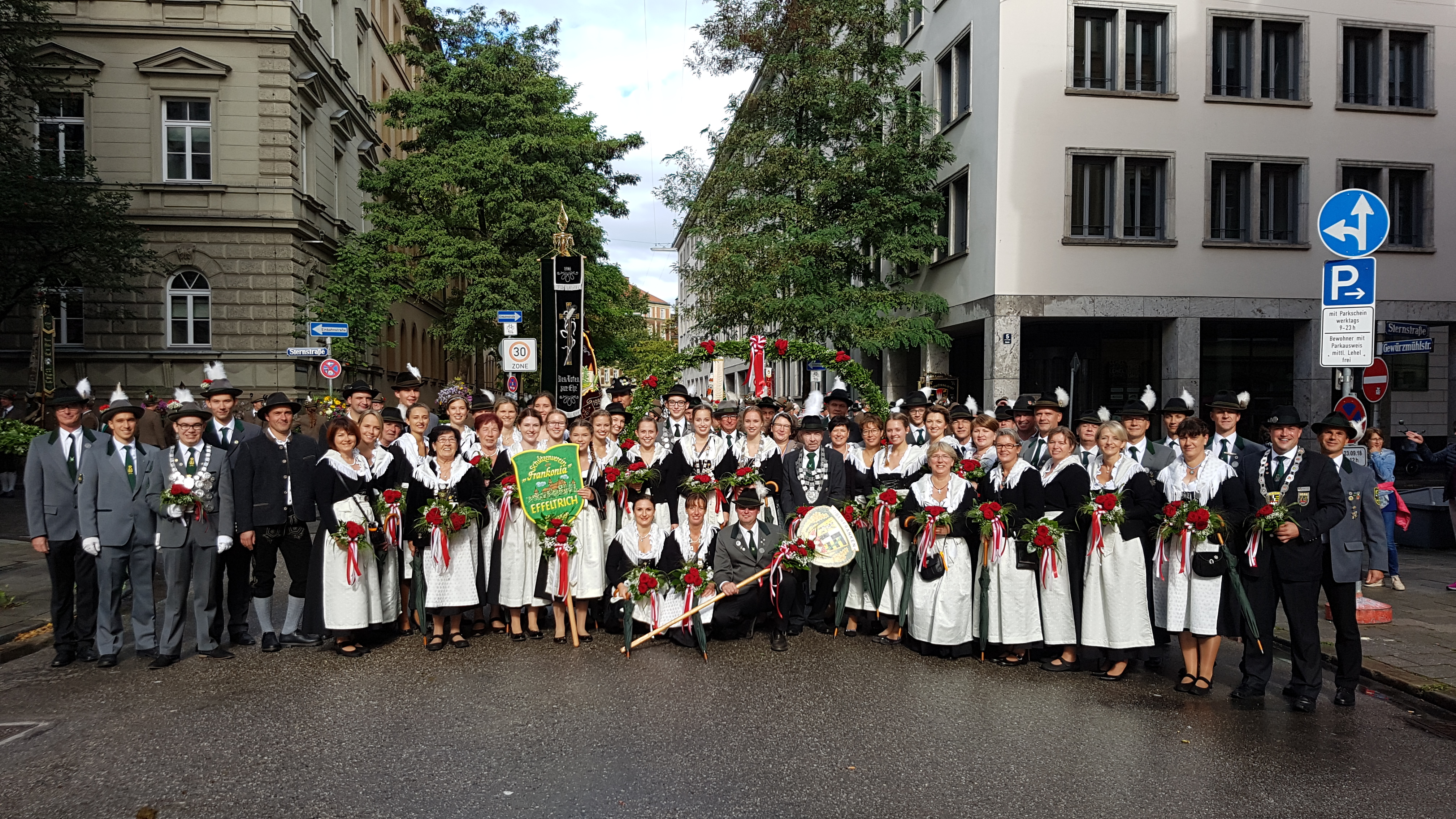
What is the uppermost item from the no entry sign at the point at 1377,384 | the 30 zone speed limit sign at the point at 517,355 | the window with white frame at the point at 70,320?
the window with white frame at the point at 70,320

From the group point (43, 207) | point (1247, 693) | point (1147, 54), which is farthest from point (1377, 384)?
point (43, 207)

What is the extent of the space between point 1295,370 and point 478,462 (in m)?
21.9

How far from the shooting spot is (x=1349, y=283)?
841cm

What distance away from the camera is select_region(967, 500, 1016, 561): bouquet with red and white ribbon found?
740 centimetres

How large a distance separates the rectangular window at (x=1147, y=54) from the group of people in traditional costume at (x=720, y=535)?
54.5 feet

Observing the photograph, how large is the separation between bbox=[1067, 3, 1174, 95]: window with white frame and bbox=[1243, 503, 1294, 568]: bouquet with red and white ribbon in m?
17.7

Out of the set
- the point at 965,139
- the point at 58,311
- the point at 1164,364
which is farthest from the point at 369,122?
the point at 1164,364

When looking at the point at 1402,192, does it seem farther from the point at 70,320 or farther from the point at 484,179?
the point at 70,320

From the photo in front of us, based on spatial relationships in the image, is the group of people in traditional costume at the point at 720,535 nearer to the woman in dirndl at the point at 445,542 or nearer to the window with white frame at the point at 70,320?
the woman in dirndl at the point at 445,542

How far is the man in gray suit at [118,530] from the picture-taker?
289 inches

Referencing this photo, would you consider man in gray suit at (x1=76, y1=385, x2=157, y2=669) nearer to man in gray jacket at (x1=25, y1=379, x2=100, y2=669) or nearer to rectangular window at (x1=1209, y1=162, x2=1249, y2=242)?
man in gray jacket at (x1=25, y1=379, x2=100, y2=669)

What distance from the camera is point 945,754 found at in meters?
5.45

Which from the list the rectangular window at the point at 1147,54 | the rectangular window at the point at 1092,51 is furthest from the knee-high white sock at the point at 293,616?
the rectangular window at the point at 1147,54

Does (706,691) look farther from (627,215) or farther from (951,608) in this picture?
(627,215)
